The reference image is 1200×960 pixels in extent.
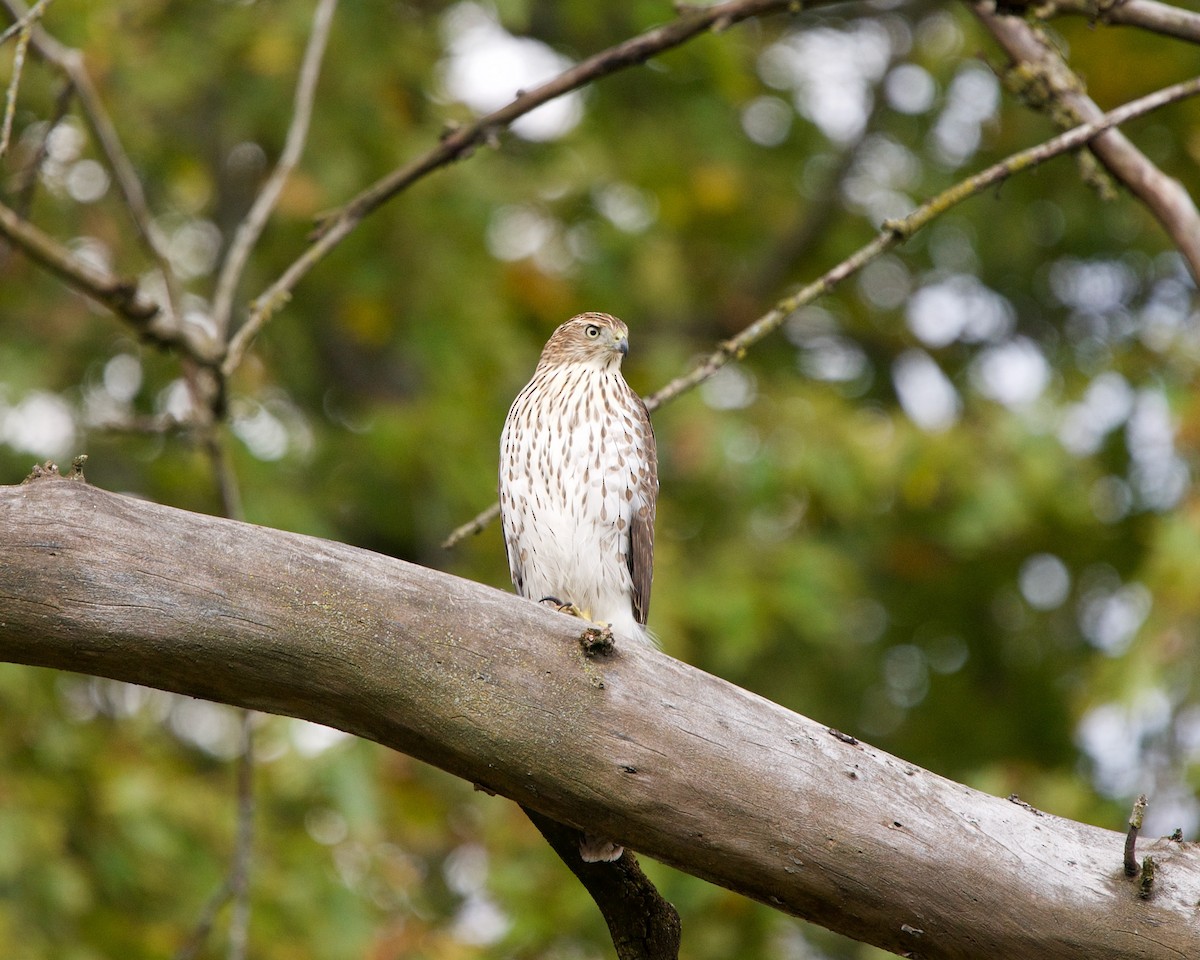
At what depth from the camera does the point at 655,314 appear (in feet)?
29.7

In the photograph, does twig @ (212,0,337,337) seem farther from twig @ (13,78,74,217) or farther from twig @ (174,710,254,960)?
twig @ (174,710,254,960)

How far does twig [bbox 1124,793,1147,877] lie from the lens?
2.56 metres

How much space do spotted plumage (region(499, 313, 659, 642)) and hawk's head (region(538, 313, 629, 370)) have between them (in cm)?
7

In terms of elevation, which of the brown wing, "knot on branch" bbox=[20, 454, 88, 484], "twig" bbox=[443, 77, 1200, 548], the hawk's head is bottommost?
the brown wing

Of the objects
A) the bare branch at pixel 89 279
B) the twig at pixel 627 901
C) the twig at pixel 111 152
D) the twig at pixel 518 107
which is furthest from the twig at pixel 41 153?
the twig at pixel 627 901

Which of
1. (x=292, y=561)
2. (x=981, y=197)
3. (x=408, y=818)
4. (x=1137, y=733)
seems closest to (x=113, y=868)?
(x=408, y=818)

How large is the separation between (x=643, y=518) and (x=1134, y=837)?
6.89ft

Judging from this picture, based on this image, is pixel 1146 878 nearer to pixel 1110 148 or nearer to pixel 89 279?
pixel 1110 148

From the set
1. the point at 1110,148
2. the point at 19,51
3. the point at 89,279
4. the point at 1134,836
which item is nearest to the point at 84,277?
the point at 89,279

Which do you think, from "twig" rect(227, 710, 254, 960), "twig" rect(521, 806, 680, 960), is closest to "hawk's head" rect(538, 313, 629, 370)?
"twig" rect(227, 710, 254, 960)

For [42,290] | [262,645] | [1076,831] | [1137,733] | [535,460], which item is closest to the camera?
[262,645]

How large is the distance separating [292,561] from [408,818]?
16.2 ft

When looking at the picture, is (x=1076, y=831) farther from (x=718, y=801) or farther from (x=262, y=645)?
(x=262, y=645)

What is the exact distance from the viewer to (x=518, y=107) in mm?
3877
